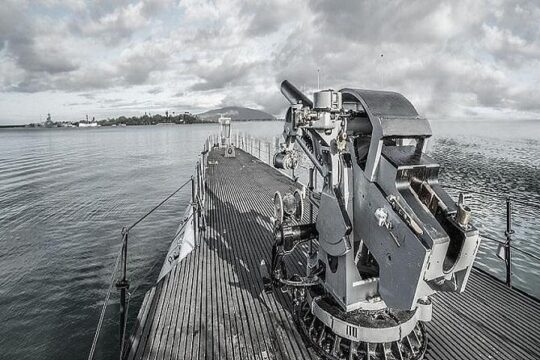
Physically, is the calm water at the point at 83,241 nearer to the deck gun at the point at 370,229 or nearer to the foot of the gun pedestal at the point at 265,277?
the foot of the gun pedestal at the point at 265,277

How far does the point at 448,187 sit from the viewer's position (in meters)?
4.93

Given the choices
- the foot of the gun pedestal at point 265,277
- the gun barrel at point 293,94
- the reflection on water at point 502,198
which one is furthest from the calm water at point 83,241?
the gun barrel at point 293,94

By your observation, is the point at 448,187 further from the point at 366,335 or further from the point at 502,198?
the point at 502,198

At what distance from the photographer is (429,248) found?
3.06 metres

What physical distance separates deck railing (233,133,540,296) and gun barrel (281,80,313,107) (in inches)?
33.4

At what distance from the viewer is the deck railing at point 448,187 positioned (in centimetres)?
541

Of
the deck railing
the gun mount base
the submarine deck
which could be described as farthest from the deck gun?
the deck railing

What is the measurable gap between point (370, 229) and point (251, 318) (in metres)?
2.43

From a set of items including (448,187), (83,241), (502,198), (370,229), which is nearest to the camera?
(370,229)

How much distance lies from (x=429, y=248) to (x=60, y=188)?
84.2ft

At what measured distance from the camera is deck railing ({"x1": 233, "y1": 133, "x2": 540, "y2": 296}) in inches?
213

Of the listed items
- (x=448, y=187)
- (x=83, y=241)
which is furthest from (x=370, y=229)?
(x=83, y=241)

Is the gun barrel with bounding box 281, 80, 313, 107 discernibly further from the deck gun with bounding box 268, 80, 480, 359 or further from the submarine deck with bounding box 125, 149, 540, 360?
the submarine deck with bounding box 125, 149, 540, 360

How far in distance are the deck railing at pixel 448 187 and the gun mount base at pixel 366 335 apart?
4.98 ft
